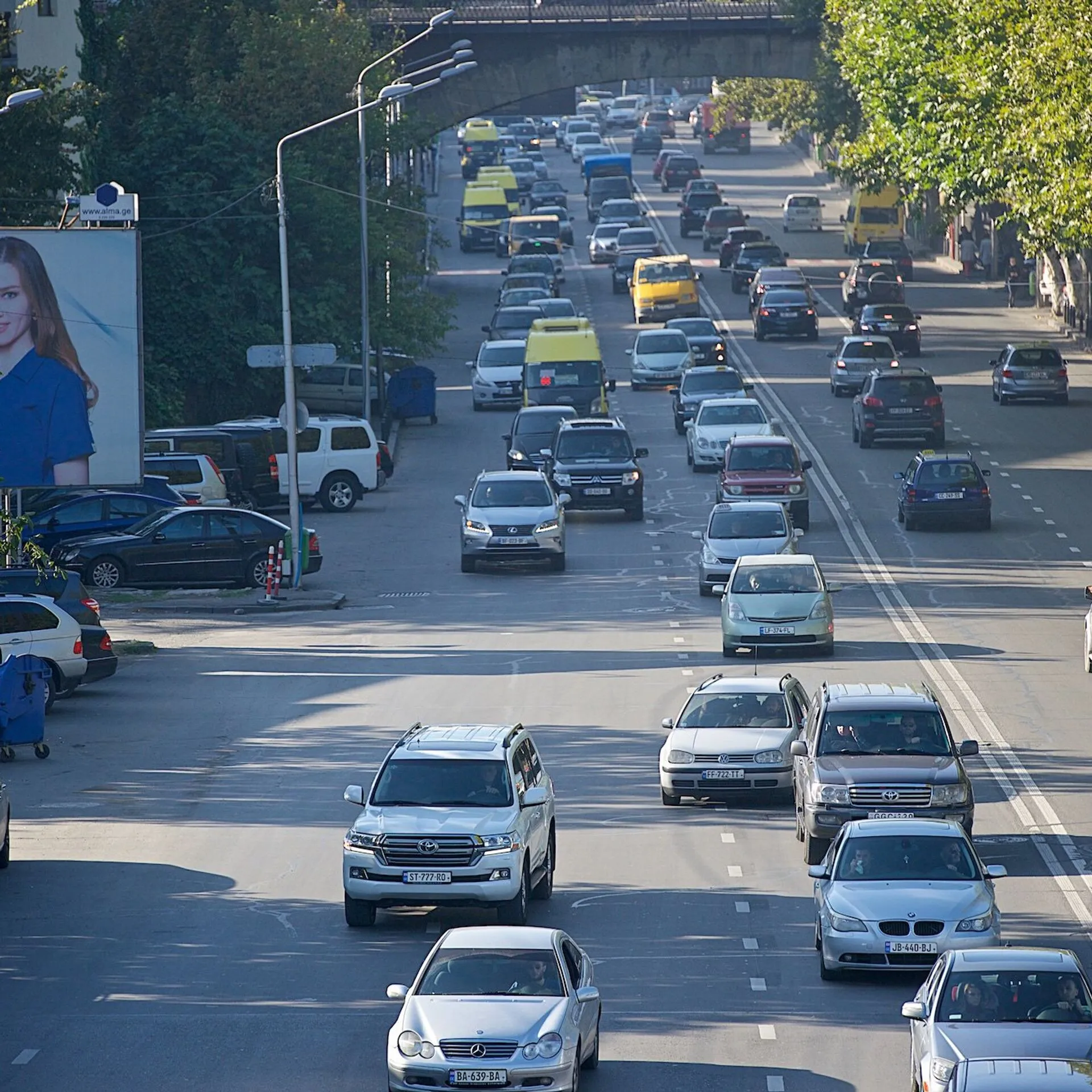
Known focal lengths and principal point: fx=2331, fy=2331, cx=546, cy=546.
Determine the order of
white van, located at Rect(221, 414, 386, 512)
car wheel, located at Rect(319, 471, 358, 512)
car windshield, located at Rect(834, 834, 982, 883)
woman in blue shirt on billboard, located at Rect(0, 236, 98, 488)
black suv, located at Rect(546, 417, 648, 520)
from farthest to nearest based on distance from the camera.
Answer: car wheel, located at Rect(319, 471, 358, 512), white van, located at Rect(221, 414, 386, 512), black suv, located at Rect(546, 417, 648, 520), woman in blue shirt on billboard, located at Rect(0, 236, 98, 488), car windshield, located at Rect(834, 834, 982, 883)

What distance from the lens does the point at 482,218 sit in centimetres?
9894

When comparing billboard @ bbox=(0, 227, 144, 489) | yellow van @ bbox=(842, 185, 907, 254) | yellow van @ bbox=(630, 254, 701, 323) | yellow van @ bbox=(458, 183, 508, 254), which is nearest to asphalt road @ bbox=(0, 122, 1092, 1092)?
billboard @ bbox=(0, 227, 144, 489)

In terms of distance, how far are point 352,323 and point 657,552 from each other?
19.8m

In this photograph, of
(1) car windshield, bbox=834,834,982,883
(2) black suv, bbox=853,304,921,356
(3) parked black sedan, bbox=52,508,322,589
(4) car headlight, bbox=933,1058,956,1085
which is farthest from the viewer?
(2) black suv, bbox=853,304,921,356

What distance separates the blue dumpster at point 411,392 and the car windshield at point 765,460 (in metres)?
16.5

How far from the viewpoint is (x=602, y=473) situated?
1762 inches

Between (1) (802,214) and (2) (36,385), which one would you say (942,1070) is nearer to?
(2) (36,385)

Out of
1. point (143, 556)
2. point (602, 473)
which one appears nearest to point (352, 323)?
point (602, 473)

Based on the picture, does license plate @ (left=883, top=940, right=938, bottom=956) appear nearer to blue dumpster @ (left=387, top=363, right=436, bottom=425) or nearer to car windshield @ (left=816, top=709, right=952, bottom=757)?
car windshield @ (left=816, top=709, right=952, bottom=757)

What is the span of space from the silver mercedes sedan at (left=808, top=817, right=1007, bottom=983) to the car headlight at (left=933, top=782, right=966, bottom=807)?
2.66m

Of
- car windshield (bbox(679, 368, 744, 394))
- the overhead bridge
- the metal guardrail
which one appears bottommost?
car windshield (bbox(679, 368, 744, 394))

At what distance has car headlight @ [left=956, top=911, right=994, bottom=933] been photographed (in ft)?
58.0

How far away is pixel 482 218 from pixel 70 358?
6357cm

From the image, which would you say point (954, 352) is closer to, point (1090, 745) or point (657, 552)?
point (657, 552)
